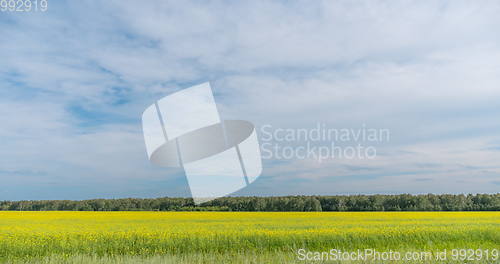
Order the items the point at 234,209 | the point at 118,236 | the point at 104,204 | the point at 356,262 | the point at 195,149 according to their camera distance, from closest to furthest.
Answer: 1. the point at 356,262
2. the point at 195,149
3. the point at 118,236
4. the point at 234,209
5. the point at 104,204

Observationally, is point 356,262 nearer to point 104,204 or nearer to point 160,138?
point 160,138

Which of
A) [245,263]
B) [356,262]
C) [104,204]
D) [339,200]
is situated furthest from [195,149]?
[104,204]

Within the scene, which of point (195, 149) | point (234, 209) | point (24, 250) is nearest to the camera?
point (195, 149)

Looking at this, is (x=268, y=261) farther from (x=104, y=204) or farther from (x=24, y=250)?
(x=104, y=204)

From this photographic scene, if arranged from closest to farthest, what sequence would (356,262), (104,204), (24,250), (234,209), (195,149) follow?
(356,262) → (195,149) → (24,250) → (234,209) → (104,204)

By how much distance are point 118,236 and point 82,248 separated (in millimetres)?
1578

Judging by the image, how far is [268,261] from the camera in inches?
401

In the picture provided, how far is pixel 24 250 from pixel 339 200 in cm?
4421

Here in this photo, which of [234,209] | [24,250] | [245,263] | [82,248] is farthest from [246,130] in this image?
[234,209]

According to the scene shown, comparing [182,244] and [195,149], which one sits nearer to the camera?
[195,149]

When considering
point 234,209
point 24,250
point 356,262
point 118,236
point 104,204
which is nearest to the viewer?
point 356,262

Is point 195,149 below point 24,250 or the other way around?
the other way around

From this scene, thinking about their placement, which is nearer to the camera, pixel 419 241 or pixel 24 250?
pixel 24 250

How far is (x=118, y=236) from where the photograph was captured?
1653cm
